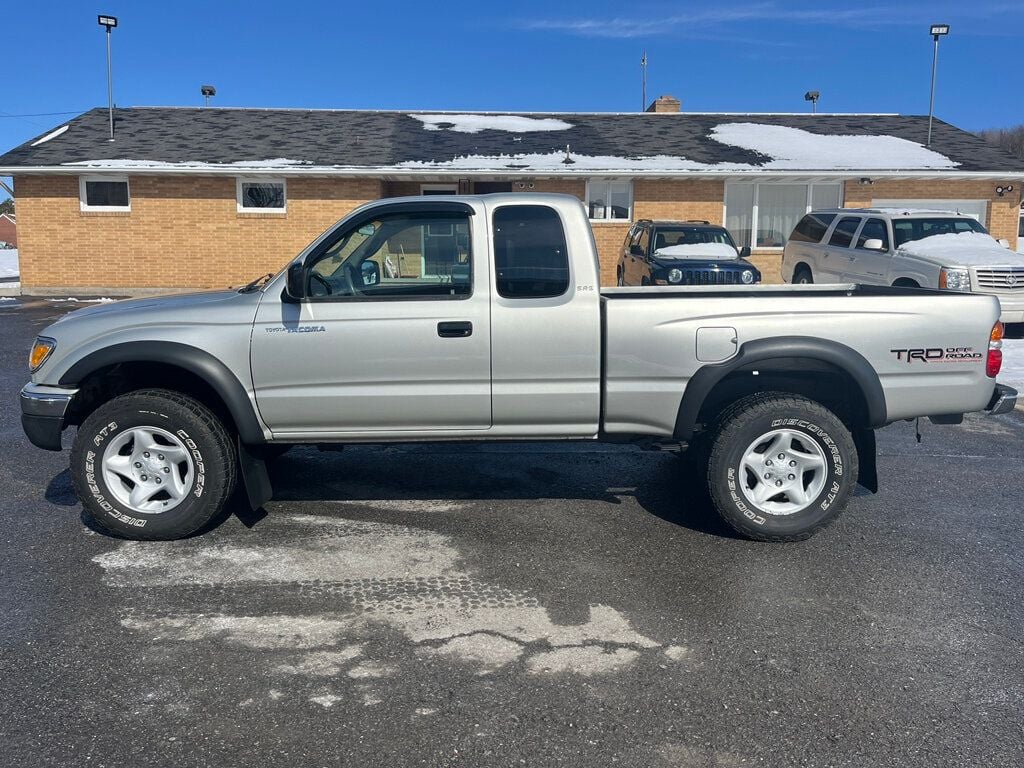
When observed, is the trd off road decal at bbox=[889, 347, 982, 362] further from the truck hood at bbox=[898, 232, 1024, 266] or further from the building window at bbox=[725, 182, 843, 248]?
the building window at bbox=[725, 182, 843, 248]

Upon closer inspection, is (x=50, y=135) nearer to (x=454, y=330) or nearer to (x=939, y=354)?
(x=454, y=330)

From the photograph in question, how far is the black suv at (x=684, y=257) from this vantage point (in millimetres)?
13469

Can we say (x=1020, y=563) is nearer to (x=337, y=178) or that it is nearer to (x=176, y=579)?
(x=176, y=579)

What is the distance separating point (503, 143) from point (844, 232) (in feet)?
30.3

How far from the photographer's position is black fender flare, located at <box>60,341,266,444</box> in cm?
487

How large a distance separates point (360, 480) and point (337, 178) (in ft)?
48.3

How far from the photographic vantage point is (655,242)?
14961 millimetres

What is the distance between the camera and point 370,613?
417cm

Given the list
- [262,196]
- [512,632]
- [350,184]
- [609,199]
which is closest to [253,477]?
[512,632]

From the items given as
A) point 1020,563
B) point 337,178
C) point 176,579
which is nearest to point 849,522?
point 1020,563

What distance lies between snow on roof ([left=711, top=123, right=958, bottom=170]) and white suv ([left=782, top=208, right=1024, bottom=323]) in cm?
480

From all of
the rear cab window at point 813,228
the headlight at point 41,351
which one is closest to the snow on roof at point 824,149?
the rear cab window at point 813,228

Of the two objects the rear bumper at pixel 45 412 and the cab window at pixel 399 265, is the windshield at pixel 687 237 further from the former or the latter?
the rear bumper at pixel 45 412

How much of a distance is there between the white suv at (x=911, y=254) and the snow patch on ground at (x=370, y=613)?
10.00 m
